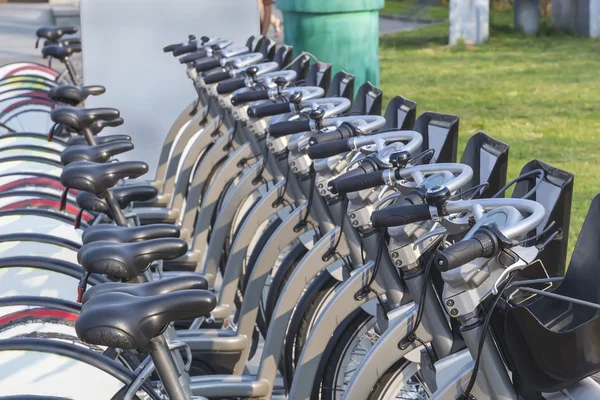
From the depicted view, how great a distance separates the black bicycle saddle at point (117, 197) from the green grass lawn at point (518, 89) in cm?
273

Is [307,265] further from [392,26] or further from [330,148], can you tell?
[392,26]

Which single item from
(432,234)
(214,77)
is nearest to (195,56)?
(214,77)

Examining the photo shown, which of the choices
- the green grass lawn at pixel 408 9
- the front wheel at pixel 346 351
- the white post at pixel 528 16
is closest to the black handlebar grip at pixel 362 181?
the front wheel at pixel 346 351

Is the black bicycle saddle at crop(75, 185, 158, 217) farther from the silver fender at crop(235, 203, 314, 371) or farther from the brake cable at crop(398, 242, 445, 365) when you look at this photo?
the brake cable at crop(398, 242, 445, 365)

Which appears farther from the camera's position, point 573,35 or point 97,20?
point 573,35

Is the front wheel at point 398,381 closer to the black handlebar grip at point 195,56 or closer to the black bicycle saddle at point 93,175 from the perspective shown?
the black bicycle saddle at point 93,175

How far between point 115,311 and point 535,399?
864mm

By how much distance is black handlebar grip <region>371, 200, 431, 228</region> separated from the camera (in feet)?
7.40

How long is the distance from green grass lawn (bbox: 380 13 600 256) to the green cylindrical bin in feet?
4.26

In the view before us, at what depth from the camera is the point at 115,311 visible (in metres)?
2.14

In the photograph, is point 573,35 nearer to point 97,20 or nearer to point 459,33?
point 459,33

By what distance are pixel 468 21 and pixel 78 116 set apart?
1074 centimetres

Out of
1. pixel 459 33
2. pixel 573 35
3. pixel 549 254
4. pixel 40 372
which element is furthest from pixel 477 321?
pixel 573 35

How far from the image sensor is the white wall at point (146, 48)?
22.0 ft
